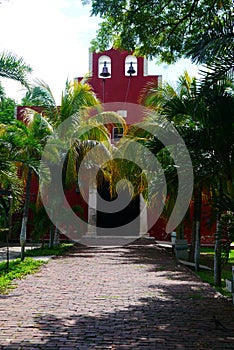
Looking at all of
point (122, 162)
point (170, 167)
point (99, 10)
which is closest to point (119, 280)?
point (170, 167)

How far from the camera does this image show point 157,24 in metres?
8.63

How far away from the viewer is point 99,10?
7.72m

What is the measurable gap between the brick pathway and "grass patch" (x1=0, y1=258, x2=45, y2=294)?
0.77ft

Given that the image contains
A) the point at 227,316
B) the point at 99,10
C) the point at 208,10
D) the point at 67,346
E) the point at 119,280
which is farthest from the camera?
the point at 119,280

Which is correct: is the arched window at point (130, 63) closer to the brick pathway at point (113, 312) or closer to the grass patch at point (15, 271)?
the grass patch at point (15, 271)

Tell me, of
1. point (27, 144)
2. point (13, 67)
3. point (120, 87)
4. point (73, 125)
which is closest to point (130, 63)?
point (120, 87)

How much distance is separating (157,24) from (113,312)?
5.21 metres

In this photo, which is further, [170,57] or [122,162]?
[122,162]

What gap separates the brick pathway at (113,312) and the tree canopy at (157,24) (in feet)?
13.7

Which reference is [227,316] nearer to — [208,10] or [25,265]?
[208,10]

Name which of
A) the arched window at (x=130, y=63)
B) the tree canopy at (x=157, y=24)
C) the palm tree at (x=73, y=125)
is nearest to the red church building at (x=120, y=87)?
the arched window at (x=130, y=63)

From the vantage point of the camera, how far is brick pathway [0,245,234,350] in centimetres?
523

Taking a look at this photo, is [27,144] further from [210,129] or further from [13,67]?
[210,129]

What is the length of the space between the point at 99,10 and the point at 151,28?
133 centimetres
